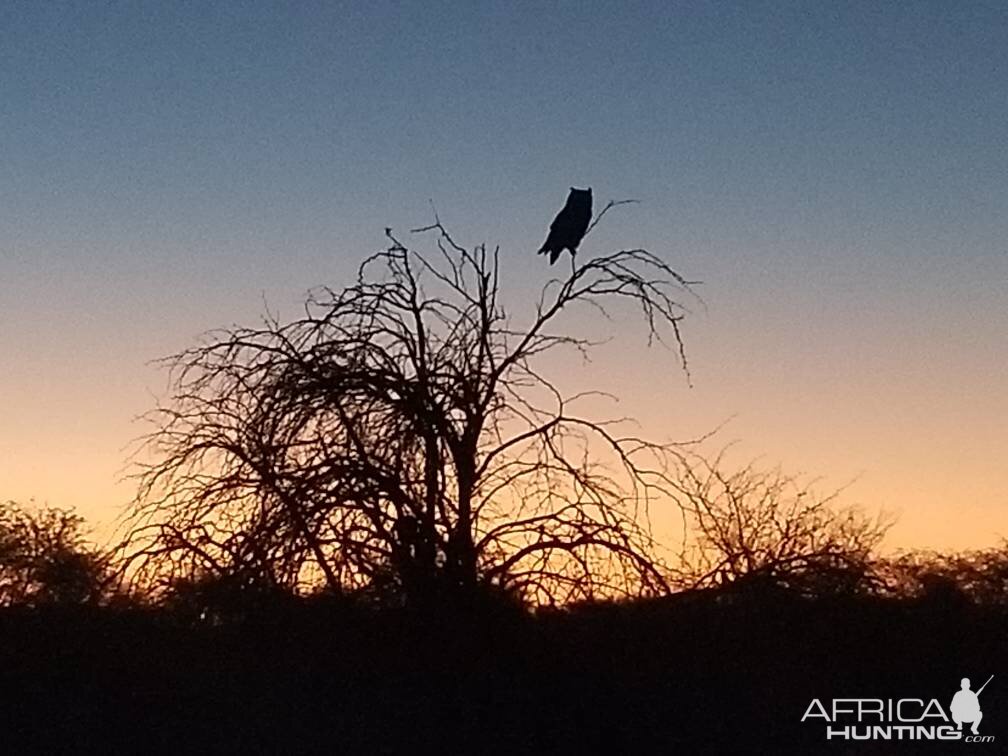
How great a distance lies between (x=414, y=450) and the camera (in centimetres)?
1476

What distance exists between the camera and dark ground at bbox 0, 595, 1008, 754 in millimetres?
15117

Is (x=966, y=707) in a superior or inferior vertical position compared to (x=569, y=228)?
inferior

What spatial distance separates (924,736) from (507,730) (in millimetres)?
3756

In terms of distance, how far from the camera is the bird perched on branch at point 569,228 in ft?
50.6

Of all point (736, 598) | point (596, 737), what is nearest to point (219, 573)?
point (596, 737)

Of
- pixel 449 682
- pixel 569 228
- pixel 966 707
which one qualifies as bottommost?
pixel 966 707

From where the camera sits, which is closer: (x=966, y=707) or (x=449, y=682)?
(x=449, y=682)

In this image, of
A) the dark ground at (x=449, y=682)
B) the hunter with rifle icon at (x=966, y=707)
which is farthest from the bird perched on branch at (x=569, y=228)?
the hunter with rifle icon at (x=966, y=707)

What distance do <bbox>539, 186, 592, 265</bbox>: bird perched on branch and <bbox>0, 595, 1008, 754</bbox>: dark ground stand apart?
3320mm

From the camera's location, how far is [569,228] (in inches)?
609

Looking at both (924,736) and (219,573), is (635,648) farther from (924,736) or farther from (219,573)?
(219,573)

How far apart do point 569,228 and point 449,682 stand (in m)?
4.35

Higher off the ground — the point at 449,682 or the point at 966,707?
the point at 449,682

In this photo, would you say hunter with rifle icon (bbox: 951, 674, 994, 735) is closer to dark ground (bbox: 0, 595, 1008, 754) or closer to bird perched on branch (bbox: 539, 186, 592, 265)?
dark ground (bbox: 0, 595, 1008, 754)
